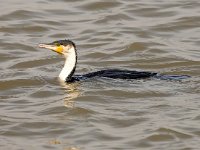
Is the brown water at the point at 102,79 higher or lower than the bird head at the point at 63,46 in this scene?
lower

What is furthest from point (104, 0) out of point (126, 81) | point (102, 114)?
point (102, 114)

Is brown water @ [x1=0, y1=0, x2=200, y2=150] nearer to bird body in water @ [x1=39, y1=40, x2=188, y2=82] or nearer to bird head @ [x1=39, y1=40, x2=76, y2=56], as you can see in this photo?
bird body in water @ [x1=39, y1=40, x2=188, y2=82]

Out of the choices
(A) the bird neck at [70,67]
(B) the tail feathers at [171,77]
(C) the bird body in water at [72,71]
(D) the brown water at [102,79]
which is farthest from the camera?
(A) the bird neck at [70,67]

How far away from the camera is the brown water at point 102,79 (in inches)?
420

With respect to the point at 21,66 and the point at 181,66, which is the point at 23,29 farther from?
the point at 181,66

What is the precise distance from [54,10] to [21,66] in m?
4.07

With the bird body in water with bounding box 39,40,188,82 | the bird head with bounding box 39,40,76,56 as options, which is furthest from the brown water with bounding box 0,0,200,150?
the bird head with bounding box 39,40,76,56

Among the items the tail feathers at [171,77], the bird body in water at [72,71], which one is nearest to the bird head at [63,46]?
the bird body in water at [72,71]

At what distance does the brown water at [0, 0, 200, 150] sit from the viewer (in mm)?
10680

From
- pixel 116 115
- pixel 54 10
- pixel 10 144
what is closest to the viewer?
pixel 10 144

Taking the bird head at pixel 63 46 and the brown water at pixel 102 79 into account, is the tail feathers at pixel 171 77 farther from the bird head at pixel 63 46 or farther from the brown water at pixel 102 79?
the bird head at pixel 63 46

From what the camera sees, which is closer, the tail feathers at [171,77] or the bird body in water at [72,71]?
the bird body in water at [72,71]

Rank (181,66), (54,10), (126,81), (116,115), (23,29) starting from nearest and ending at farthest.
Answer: (116,115) < (126,81) < (181,66) < (23,29) < (54,10)

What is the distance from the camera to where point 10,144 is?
10.4m
